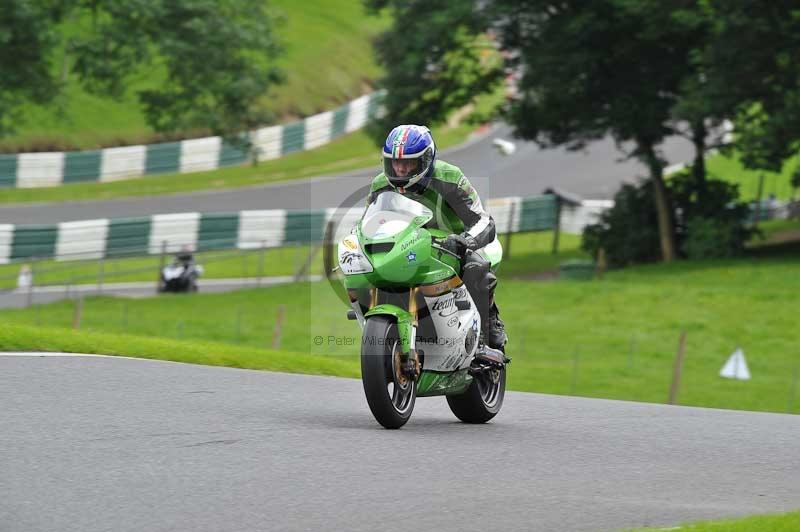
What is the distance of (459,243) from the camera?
9.12 meters

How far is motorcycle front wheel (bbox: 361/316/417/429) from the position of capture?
28.0ft

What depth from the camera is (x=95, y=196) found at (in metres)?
41.2

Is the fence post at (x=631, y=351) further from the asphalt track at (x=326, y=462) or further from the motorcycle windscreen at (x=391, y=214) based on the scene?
the motorcycle windscreen at (x=391, y=214)

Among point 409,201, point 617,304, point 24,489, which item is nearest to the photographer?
point 24,489

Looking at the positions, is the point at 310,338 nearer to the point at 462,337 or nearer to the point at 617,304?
the point at 617,304

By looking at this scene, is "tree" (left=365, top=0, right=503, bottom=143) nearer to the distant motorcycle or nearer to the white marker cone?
the distant motorcycle

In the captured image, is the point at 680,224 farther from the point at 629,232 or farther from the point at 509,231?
the point at 509,231

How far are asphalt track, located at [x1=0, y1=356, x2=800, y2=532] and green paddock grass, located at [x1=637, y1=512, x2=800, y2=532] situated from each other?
265 millimetres

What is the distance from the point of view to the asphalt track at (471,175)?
127 ft

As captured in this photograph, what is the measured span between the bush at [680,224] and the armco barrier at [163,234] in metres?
7.54

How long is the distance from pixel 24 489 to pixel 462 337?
365cm

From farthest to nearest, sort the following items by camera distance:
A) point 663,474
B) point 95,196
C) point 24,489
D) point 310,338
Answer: point 95,196, point 310,338, point 663,474, point 24,489

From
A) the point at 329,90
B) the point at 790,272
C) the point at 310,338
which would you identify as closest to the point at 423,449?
the point at 310,338

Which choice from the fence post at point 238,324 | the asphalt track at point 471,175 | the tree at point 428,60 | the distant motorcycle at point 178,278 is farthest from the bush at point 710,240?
the distant motorcycle at point 178,278
